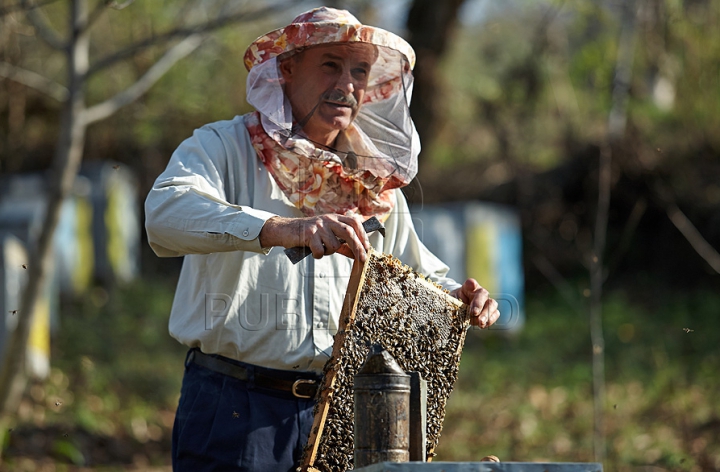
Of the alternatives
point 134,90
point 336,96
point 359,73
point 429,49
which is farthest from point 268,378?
point 429,49

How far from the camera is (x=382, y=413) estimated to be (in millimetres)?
1905

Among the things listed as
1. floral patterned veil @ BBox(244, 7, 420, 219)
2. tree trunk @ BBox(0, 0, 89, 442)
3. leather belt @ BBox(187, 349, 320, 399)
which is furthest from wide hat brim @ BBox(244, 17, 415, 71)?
tree trunk @ BBox(0, 0, 89, 442)

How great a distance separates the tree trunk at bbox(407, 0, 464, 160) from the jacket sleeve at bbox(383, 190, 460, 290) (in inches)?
221

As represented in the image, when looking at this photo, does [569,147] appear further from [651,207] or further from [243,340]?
[243,340]

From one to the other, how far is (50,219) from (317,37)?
149 inches

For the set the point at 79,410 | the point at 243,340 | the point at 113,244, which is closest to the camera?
the point at 243,340

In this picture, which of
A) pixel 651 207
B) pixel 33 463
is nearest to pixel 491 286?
pixel 651 207

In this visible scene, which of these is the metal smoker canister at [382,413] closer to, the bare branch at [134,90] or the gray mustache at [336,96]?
the gray mustache at [336,96]

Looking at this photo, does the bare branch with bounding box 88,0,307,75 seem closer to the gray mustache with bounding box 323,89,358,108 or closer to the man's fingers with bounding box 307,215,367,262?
the gray mustache with bounding box 323,89,358,108

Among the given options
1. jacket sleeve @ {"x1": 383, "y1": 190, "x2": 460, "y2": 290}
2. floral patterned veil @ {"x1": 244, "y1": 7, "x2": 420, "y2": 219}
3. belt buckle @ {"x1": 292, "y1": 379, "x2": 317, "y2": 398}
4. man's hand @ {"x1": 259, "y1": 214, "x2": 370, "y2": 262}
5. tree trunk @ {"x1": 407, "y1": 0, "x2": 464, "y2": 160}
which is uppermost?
tree trunk @ {"x1": 407, "y1": 0, "x2": 464, "y2": 160}

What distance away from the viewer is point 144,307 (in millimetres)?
10008

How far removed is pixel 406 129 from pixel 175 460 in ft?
4.22

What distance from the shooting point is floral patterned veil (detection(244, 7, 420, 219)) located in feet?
8.52

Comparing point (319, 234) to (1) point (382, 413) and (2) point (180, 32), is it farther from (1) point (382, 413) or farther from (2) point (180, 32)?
(2) point (180, 32)
